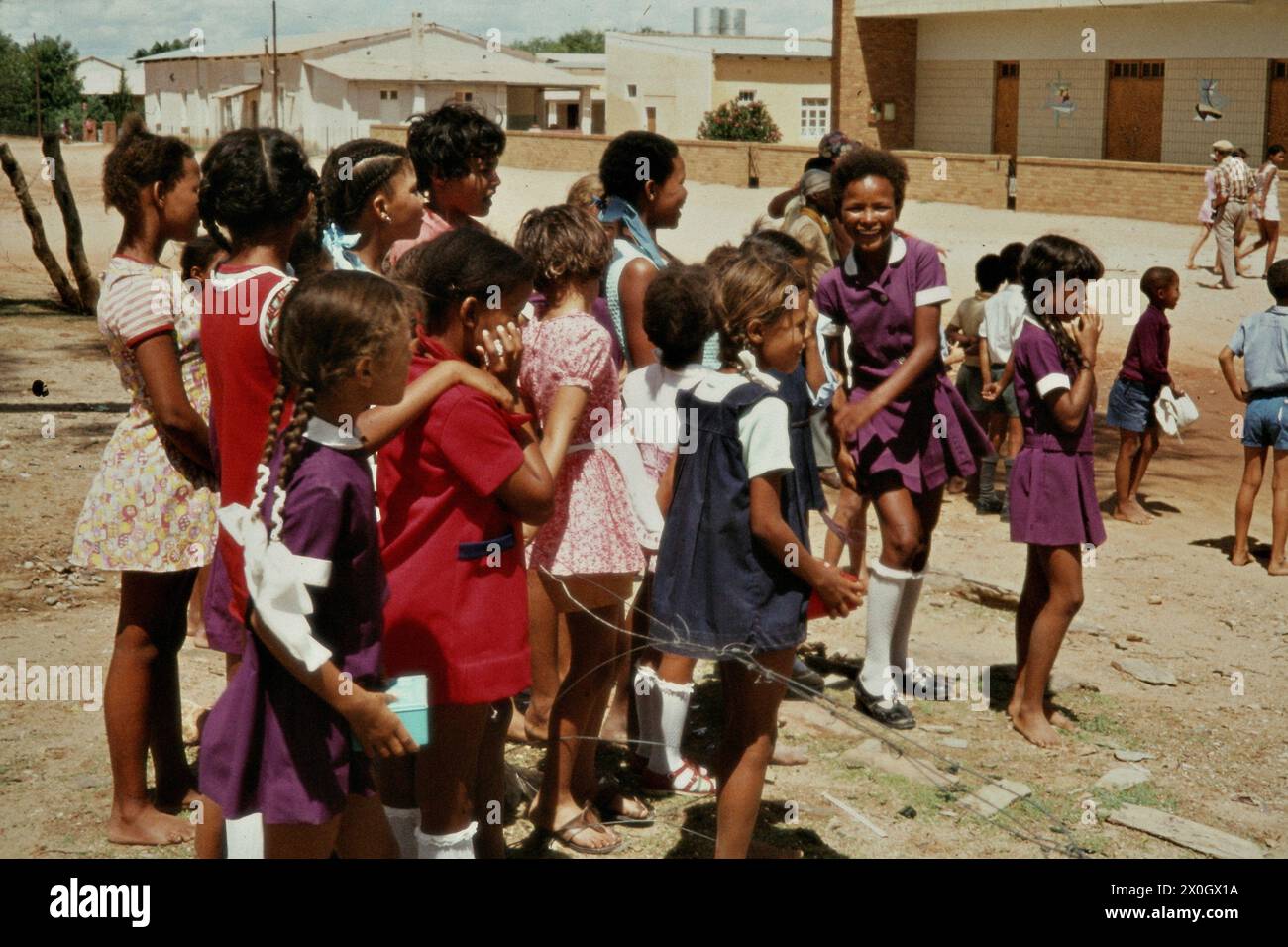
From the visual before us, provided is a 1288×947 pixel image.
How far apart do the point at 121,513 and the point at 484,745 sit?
3.82 feet

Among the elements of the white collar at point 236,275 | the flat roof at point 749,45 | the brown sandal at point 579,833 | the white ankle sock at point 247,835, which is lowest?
the brown sandal at point 579,833

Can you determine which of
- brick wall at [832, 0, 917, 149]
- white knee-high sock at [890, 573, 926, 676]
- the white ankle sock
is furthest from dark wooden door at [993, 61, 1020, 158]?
the white ankle sock

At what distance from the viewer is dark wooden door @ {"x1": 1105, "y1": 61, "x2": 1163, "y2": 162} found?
2967 cm

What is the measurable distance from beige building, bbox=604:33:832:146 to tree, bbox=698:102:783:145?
75.4 inches

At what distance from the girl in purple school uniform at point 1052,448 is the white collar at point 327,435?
2755 millimetres

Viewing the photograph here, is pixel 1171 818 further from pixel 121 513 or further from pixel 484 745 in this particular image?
pixel 121 513

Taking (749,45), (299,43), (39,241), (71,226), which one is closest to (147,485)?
(71,226)

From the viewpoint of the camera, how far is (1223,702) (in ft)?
17.6

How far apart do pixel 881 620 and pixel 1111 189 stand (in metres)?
20.6

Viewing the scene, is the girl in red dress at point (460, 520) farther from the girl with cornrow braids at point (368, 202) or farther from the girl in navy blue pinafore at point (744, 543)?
the girl with cornrow braids at point (368, 202)

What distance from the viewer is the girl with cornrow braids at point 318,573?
8.80 feet

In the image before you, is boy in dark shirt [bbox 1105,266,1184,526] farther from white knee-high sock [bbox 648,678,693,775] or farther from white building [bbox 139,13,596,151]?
white building [bbox 139,13,596,151]

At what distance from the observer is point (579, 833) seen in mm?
3900

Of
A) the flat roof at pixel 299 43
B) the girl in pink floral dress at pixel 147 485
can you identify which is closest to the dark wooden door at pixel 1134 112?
the girl in pink floral dress at pixel 147 485
